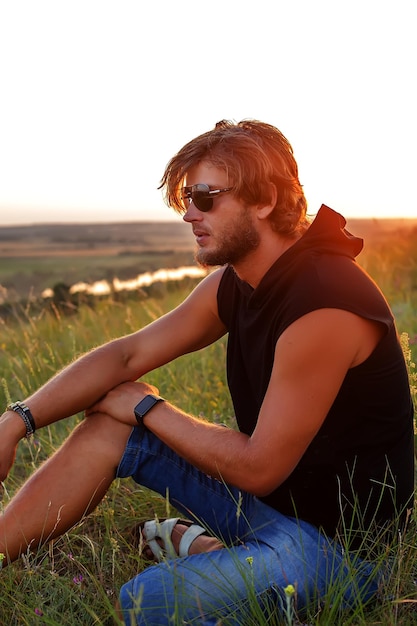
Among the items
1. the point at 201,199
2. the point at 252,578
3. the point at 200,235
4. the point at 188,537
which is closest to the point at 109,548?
the point at 188,537

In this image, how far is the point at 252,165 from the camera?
3197 millimetres

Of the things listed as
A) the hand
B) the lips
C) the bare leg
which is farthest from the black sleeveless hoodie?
the bare leg

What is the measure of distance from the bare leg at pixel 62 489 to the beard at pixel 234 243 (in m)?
0.73

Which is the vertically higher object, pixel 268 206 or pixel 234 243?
pixel 268 206

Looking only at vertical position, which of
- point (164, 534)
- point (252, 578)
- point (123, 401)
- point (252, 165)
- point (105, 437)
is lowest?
point (164, 534)

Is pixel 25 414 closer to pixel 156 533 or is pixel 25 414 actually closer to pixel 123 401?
pixel 123 401

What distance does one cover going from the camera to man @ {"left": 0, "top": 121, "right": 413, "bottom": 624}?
2652 mm

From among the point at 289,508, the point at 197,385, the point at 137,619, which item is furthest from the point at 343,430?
the point at 197,385

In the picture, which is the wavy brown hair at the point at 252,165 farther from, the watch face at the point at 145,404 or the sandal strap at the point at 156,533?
the sandal strap at the point at 156,533

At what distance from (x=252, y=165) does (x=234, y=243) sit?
33 centimetres

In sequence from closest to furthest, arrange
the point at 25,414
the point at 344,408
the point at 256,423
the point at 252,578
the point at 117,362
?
the point at 252,578, the point at 344,408, the point at 256,423, the point at 25,414, the point at 117,362

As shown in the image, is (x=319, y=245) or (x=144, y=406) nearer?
(x=319, y=245)

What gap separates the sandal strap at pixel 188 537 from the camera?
3232 millimetres

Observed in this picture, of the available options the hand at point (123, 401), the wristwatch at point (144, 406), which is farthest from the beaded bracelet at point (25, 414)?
the wristwatch at point (144, 406)
